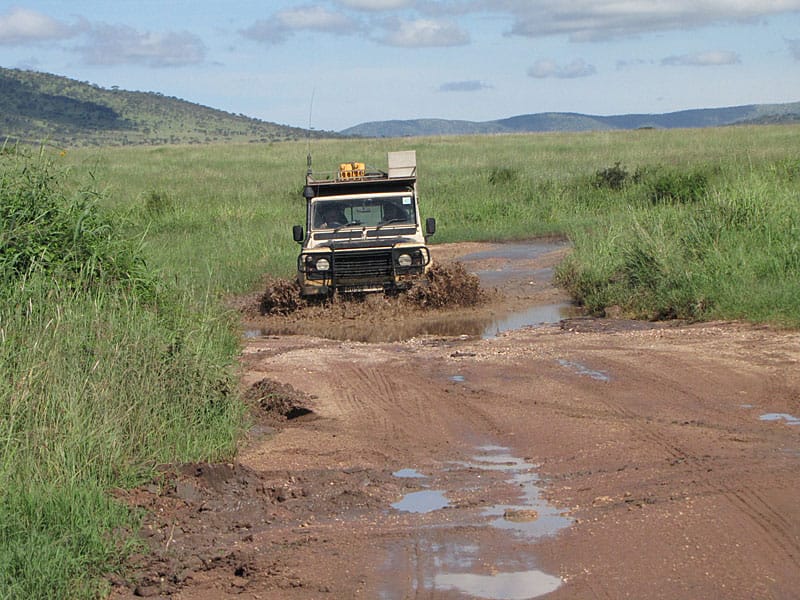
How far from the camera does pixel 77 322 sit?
7.11m

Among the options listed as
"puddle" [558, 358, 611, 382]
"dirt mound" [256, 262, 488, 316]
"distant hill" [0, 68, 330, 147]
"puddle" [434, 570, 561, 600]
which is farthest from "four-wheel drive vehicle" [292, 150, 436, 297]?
"distant hill" [0, 68, 330, 147]

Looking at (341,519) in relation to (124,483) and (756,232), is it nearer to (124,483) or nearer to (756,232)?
(124,483)

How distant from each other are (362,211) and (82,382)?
8.40 metres

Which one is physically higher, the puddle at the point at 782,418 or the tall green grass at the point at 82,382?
the tall green grass at the point at 82,382

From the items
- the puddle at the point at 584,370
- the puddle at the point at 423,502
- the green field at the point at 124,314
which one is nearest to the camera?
the green field at the point at 124,314

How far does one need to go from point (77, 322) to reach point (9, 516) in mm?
2168

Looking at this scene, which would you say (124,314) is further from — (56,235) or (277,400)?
(277,400)

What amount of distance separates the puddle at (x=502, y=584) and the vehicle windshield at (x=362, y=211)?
978 cm

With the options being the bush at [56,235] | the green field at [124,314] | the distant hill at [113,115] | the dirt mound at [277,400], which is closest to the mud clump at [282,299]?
the green field at [124,314]

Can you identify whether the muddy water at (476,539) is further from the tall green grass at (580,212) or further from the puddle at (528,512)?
the tall green grass at (580,212)

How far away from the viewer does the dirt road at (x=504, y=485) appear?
16.0ft

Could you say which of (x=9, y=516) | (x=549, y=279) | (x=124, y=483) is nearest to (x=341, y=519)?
(x=124, y=483)

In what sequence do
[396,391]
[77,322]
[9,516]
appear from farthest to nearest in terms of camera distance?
[396,391] → [77,322] → [9,516]

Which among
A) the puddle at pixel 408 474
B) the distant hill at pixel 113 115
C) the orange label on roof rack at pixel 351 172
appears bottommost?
the puddle at pixel 408 474
